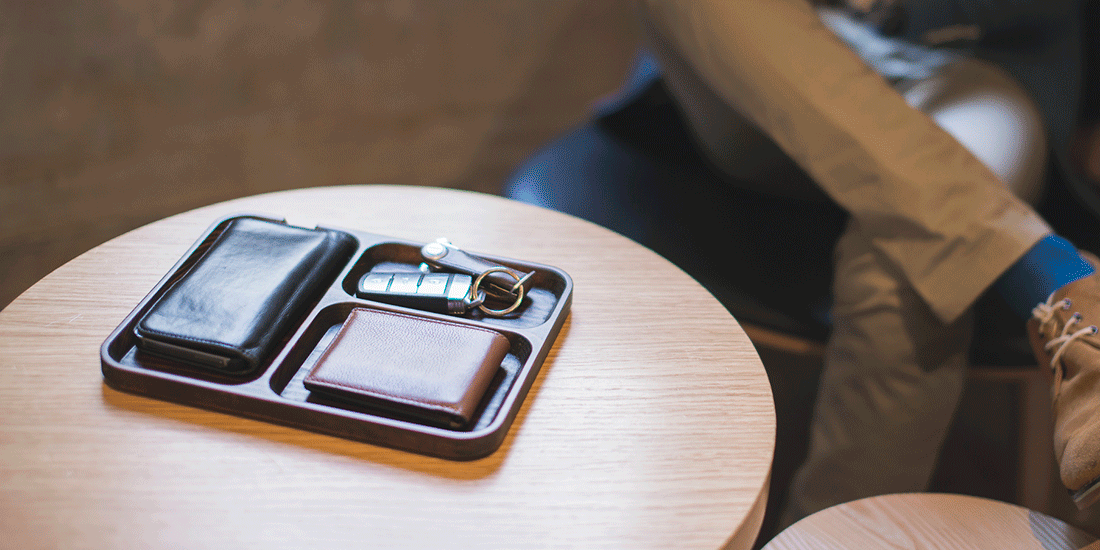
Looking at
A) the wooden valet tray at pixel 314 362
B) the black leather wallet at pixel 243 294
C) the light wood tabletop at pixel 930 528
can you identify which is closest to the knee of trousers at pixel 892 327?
the light wood tabletop at pixel 930 528

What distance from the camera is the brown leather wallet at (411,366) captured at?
48cm

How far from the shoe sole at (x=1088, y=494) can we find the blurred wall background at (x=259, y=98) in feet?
3.56

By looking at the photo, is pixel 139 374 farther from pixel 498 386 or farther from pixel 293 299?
pixel 498 386

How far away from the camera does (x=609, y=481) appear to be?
47cm

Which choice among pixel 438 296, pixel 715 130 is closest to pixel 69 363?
pixel 438 296

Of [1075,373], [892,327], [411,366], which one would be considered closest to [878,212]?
[892,327]

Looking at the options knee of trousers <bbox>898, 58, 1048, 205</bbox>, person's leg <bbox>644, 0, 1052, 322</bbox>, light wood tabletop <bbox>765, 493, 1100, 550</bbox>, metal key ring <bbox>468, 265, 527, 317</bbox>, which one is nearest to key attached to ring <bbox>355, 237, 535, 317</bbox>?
metal key ring <bbox>468, 265, 527, 317</bbox>

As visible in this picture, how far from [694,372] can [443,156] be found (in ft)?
3.87

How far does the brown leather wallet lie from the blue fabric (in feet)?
1.66

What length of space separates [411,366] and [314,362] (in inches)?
3.2

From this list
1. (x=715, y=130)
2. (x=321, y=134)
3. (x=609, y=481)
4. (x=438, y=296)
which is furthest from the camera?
(x=321, y=134)

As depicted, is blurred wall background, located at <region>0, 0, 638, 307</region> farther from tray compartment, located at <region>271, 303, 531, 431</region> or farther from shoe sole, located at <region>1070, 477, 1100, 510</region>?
shoe sole, located at <region>1070, 477, 1100, 510</region>

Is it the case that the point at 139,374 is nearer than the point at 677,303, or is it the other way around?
the point at 139,374

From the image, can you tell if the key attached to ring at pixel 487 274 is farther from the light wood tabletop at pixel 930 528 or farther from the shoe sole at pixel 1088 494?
the shoe sole at pixel 1088 494
